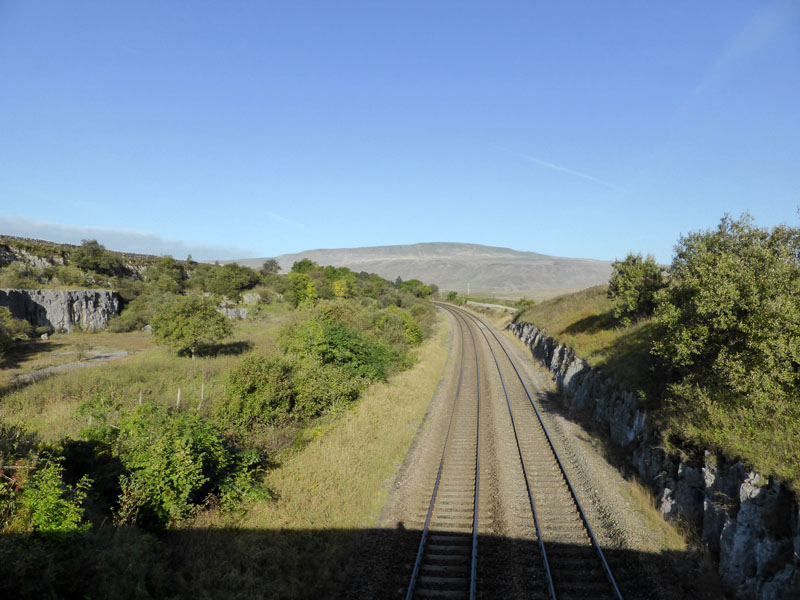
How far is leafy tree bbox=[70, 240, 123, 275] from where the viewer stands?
66169 millimetres

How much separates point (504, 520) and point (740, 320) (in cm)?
953

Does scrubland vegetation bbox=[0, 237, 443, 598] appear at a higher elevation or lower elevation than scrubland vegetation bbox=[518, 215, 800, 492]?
lower

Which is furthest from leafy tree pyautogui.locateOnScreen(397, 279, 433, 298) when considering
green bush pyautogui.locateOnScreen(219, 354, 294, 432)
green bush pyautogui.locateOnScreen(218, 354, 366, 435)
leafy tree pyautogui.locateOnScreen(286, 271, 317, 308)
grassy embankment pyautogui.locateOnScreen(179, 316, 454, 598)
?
green bush pyautogui.locateOnScreen(219, 354, 294, 432)

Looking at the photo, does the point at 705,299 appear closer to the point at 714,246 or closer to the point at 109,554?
the point at 714,246

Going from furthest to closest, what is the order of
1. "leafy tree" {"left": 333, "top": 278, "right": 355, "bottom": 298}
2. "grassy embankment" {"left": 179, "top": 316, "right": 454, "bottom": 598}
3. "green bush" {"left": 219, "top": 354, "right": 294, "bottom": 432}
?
"leafy tree" {"left": 333, "top": 278, "right": 355, "bottom": 298} < "green bush" {"left": 219, "top": 354, "right": 294, "bottom": 432} < "grassy embankment" {"left": 179, "top": 316, "right": 454, "bottom": 598}

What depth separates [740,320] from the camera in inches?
483

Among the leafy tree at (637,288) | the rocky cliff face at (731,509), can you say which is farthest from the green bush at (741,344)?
the leafy tree at (637,288)

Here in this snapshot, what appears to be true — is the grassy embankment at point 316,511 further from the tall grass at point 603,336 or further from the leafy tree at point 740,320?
the leafy tree at point 740,320

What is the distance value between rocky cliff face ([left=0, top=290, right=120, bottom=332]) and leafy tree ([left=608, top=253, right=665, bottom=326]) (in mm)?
55531

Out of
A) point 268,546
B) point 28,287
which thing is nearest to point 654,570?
point 268,546

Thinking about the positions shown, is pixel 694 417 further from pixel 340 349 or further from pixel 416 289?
pixel 416 289

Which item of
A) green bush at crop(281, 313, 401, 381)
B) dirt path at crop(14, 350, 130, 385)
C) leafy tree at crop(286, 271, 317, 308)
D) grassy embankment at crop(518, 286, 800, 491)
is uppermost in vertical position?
leafy tree at crop(286, 271, 317, 308)

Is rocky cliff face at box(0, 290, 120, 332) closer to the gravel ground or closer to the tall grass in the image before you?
the gravel ground

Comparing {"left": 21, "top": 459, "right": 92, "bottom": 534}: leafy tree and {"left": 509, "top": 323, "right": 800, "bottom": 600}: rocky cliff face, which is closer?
{"left": 21, "top": 459, "right": 92, "bottom": 534}: leafy tree
